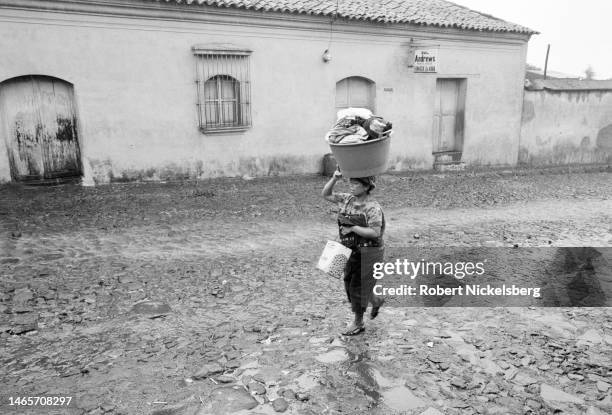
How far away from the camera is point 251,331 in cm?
406

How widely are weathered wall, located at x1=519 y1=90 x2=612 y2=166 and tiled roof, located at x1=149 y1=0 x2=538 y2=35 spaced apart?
2.33m

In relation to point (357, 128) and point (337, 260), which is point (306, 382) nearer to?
point (337, 260)

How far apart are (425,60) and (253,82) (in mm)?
4949

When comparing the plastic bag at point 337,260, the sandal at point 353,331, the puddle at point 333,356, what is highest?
the plastic bag at point 337,260

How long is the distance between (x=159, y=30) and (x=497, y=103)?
10.0 metres

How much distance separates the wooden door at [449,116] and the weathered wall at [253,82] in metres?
0.27

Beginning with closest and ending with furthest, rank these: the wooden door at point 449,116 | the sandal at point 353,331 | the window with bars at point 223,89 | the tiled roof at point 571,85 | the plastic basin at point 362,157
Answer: the plastic basin at point 362,157 < the sandal at point 353,331 < the window with bars at point 223,89 < the wooden door at point 449,116 < the tiled roof at point 571,85

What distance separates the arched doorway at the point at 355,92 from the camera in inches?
486

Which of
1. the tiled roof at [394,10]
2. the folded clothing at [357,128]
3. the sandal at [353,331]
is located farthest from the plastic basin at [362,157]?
the tiled roof at [394,10]

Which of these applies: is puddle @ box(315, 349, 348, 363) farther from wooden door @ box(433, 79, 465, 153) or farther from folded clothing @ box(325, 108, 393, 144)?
wooden door @ box(433, 79, 465, 153)

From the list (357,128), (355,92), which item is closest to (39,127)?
(355,92)

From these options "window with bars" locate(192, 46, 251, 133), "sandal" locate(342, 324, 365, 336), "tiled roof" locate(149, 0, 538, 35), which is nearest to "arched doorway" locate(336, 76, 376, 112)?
"tiled roof" locate(149, 0, 538, 35)

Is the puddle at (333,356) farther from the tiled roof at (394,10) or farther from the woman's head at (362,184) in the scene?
the tiled roof at (394,10)

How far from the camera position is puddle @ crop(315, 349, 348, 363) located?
362 cm
